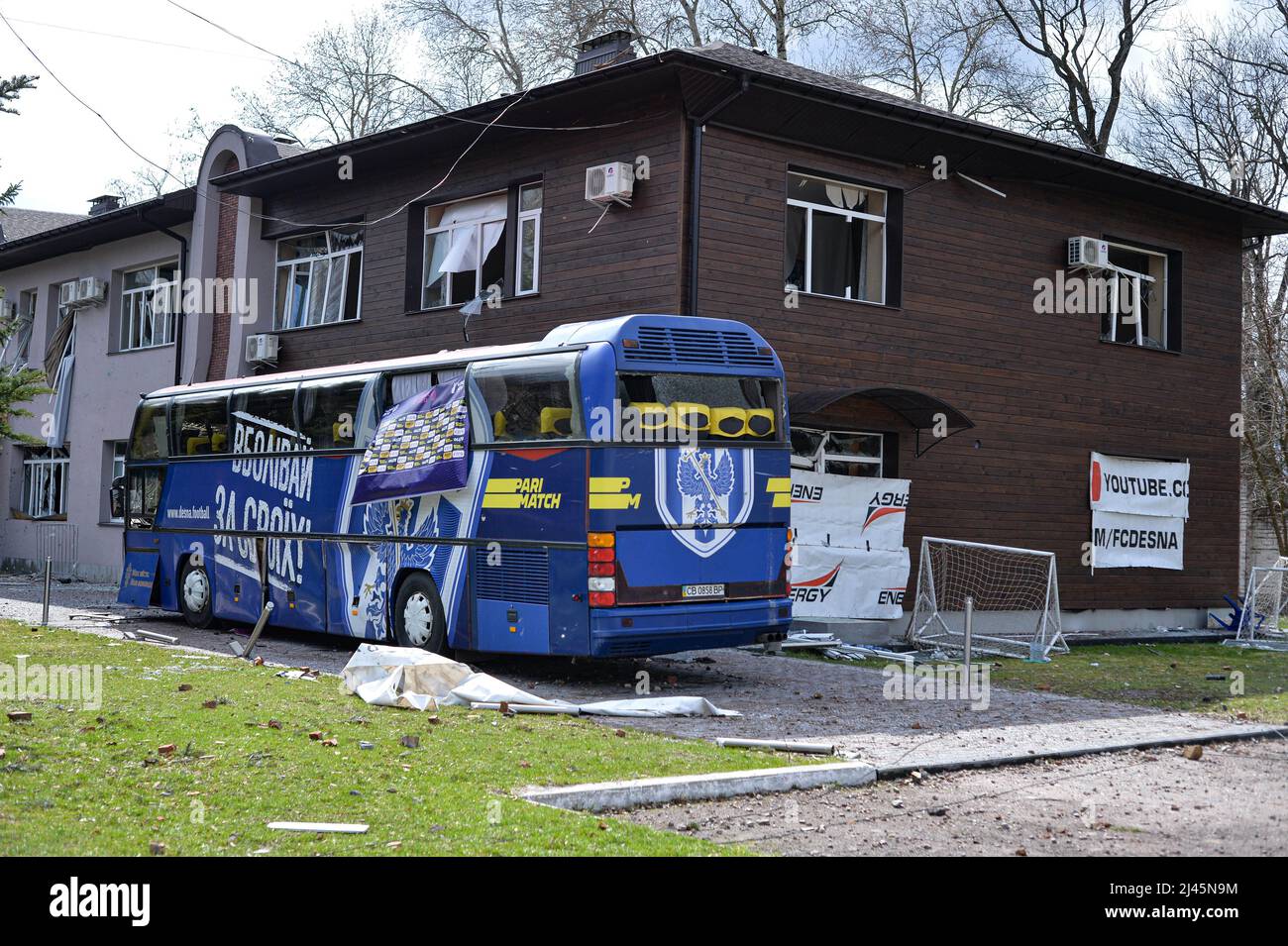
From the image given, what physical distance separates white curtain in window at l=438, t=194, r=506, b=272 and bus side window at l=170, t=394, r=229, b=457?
4.03 m

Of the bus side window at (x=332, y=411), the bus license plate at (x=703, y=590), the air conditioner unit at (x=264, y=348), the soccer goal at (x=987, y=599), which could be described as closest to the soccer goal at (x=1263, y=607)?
the soccer goal at (x=987, y=599)

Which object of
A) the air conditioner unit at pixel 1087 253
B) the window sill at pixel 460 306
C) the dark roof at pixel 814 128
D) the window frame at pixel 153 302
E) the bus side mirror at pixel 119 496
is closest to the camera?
the dark roof at pixel 814 128

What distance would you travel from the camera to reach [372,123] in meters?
37.8

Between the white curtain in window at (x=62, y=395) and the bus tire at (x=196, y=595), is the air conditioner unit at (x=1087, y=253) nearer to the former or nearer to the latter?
the bus tire at (x=196, y=595)

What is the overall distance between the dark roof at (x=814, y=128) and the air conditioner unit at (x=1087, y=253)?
0.98 m

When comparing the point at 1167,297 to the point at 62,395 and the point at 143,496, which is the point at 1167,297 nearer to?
the point at 143,496

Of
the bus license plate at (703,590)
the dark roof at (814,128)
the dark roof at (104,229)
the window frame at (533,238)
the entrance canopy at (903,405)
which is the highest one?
the dark roof at (104,229)

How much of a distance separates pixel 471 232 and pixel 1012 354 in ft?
A: 26.8

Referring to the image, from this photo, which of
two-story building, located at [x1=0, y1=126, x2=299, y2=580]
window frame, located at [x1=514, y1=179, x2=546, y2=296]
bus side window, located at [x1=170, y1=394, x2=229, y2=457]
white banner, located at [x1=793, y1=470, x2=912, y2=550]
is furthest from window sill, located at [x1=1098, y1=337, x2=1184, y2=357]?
two-story building, located at [x1=0, y1=126, x2=299, y2=580]

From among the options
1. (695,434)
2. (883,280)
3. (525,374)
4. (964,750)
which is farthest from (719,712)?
(883,280)

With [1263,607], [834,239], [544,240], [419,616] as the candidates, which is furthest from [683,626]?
[1263,607]

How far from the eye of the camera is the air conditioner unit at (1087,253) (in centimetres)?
2042

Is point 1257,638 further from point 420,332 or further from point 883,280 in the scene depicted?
point 420,332

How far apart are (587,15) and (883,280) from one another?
56.0 feet
